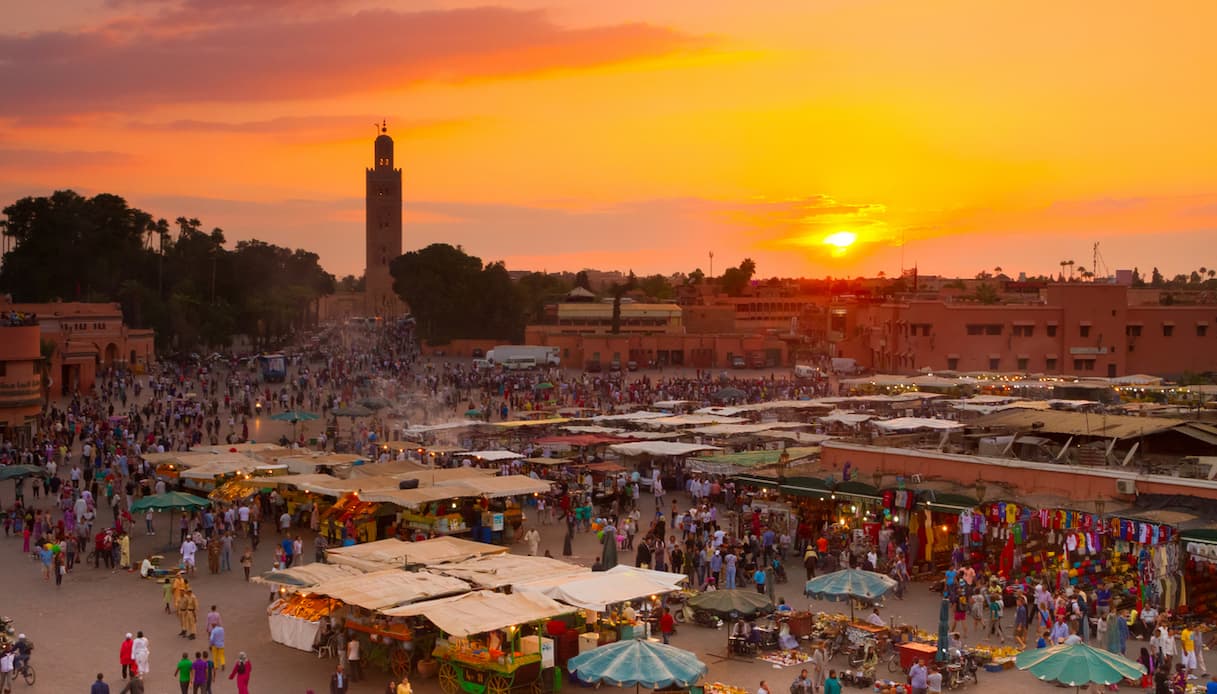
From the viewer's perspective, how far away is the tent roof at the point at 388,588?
16.1 meters

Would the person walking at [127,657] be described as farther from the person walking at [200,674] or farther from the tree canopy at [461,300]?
the tree canopy at [461,300]

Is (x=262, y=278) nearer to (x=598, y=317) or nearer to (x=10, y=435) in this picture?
(x=598, y=317)

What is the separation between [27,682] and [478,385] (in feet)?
149

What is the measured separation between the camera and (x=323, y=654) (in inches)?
680

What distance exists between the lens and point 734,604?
17188 mm

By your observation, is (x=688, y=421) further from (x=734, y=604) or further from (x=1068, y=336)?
(x=1068, y=336)

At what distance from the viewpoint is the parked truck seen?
241 ft

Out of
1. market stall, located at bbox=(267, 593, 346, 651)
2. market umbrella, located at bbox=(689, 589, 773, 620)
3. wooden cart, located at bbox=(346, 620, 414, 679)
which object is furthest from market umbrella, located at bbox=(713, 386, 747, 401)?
wooden cart, located at bbox=(346, 620, 414, 679)

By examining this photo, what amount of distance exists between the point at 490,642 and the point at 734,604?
145 inches

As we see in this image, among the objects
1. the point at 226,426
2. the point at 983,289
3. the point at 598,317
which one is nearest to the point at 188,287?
the point at 598,317

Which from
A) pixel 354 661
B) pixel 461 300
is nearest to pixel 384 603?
pixel 354 661

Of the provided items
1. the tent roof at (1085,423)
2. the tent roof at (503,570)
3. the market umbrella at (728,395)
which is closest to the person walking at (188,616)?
the tent roof at (503,570)

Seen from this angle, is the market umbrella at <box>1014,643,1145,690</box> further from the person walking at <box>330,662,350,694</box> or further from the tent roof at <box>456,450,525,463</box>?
the tent roof at <box>456,450,525,463</box>

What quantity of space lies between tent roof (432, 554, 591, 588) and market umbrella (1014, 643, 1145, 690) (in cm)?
659
